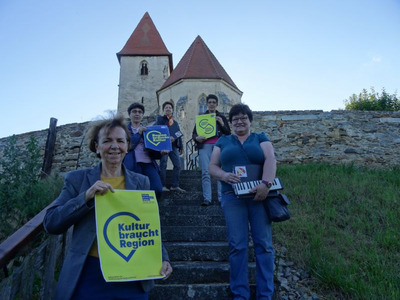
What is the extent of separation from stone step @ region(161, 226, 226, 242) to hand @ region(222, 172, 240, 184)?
1.29 m

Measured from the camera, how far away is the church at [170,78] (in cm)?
1589

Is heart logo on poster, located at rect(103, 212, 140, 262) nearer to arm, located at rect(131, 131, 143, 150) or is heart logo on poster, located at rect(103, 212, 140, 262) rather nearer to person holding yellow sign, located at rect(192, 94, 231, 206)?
arm, located at rect(131, 131, 143, 150)

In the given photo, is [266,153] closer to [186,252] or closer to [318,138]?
[186,252]

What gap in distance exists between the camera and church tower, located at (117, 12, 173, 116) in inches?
903

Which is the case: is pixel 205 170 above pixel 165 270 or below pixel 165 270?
above

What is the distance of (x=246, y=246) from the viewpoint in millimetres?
2398

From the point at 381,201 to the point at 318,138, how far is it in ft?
12.7

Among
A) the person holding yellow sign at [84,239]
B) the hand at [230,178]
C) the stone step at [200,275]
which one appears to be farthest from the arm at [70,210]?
the stone step at [200,275]

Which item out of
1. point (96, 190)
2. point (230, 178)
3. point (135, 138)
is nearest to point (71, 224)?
point (96, 190)

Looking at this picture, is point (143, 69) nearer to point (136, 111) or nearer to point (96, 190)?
point (136, 111)

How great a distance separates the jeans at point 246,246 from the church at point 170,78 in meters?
12.5

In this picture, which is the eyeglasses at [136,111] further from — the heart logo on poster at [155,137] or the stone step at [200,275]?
the stone step at [200,275]

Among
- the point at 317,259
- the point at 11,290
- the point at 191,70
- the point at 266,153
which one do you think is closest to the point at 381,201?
the point at 317,259

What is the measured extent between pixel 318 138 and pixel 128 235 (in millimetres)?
7902
